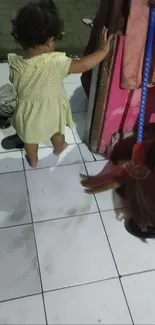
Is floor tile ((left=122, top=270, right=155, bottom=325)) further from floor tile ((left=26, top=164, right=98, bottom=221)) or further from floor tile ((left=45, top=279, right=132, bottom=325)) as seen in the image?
floor tile ((left=26, top=164, right=98, bottom=221))

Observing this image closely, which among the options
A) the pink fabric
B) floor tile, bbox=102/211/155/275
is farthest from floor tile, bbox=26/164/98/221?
the pink fabric

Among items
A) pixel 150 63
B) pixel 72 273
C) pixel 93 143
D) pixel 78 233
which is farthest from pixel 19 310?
pixel 150 63

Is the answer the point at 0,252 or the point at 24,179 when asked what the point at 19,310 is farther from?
the point at 24,179

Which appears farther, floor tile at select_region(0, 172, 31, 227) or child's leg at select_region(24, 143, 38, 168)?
child's leg at select_region(24, 143, 38, 168)

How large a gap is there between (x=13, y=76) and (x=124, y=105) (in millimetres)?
439

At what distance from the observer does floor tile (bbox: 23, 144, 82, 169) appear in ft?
5.04

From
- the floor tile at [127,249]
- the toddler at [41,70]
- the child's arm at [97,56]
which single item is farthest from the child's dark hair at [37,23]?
the floor tile at [127,249]

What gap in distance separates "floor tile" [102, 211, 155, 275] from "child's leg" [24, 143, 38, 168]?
0.37 metres

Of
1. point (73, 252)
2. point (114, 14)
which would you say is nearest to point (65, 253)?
point (73, 252)

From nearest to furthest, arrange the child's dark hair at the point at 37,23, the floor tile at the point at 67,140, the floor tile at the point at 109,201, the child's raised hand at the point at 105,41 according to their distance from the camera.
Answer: the child's dark hair at the point at 37,23 → the child's raised hand at the point at 105,41 → the floor tile at the point at 109,201 → the floor tile at the point at 67,140

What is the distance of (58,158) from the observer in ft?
5.13

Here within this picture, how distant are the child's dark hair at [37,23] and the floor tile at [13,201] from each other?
559 millimetres

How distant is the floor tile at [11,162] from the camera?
1.50m

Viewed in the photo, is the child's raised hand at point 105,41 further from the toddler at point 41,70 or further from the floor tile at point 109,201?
the floor tile at point 109,201
